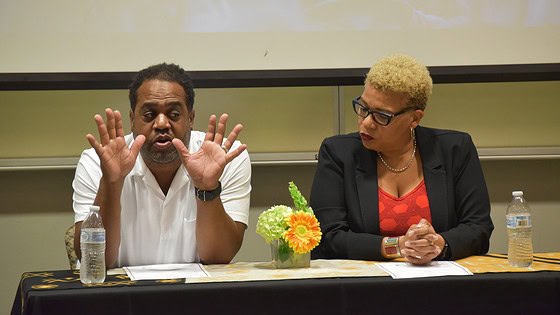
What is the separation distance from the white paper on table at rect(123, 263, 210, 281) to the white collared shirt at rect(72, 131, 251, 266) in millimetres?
176

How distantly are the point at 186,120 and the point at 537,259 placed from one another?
4.14 feet

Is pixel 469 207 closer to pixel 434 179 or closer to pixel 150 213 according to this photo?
pixel 434 179

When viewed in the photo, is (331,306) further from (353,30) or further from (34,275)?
(353,30)

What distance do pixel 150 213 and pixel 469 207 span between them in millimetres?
1132

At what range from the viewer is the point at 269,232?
2074mm

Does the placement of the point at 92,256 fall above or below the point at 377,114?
below

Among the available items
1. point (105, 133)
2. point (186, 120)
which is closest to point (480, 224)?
point (186, 120)

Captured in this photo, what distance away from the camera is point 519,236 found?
6.91ft

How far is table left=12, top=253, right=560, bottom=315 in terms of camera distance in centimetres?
175

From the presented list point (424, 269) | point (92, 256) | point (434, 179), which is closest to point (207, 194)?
point (92, 256)

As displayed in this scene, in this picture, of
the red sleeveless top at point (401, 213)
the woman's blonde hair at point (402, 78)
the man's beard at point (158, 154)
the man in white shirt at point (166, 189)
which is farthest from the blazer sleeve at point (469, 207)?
the man's beard at point (158, 154)

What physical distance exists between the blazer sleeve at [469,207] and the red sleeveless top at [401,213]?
0.12 m

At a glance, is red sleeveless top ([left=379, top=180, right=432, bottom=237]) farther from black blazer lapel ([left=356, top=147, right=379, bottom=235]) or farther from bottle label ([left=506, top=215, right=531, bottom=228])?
bottle label ([left=506, top=215, right=531, bottom=228])

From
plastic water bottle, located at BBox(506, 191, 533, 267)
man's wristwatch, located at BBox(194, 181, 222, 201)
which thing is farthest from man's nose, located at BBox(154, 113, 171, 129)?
plastic water bottle, located at BBox(506, 191, 533, 267)
